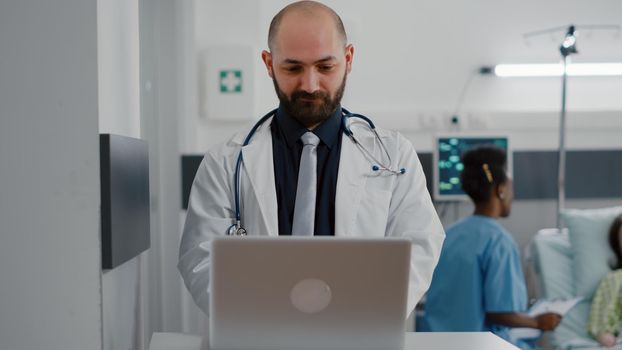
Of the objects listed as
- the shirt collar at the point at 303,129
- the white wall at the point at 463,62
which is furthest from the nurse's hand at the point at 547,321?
the shirt collar at the point at 303,129

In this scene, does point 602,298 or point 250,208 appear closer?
point 250,208

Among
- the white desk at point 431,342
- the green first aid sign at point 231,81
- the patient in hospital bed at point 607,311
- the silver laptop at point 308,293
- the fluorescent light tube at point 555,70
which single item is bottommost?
the patient in hospital bed at point 607,311

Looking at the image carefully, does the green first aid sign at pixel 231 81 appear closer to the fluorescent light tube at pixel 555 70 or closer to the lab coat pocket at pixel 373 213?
the fluorescent light tube at pixel 555 70

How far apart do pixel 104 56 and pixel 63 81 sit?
10 centimetres

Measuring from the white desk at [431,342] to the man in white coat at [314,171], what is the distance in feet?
1.02

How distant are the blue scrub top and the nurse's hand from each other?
10cm

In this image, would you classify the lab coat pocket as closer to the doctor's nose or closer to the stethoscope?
the stethoscope

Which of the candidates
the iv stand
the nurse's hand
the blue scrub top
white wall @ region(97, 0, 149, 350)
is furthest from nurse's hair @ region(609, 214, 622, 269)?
white wall @ region(97, 0, 149, 350)

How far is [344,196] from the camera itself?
151 centimetres

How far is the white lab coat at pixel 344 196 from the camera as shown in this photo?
4.79ft

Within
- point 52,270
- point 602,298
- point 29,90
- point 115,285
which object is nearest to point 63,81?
point 29,90

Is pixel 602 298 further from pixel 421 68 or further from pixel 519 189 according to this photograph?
pixel 421 68

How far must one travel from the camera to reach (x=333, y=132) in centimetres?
157

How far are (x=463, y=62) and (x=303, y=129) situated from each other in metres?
2.10
